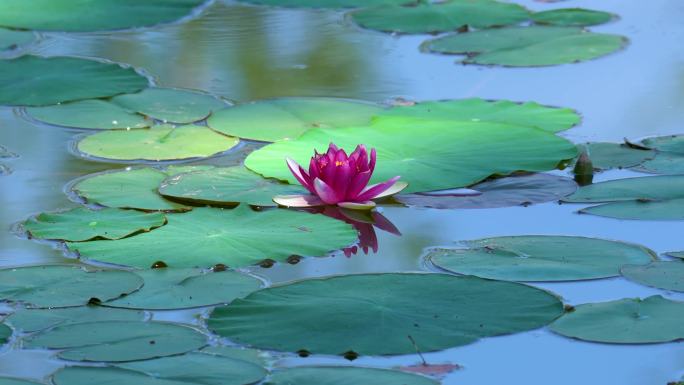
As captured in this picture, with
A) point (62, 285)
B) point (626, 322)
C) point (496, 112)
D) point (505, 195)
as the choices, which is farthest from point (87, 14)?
point (626, 322)

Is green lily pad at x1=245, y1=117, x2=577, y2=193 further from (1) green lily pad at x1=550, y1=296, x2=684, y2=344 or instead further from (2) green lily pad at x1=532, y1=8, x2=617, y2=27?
(2) green lily pad at x1=532, y1=8, x2=617, y2=27

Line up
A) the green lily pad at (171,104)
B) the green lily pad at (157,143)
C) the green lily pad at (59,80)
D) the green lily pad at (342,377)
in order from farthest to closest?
the green lily pad at (59,80) < the green lily pad at (171,104) < the green lily pad at (157,143) < the green lily pad at (342,377)

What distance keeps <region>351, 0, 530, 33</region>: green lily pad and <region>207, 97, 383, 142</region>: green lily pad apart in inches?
42.0

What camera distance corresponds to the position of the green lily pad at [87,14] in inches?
193

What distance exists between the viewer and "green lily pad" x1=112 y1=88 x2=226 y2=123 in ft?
12.2

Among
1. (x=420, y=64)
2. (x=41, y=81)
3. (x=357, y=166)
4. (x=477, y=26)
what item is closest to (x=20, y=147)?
(x=41, y=81)

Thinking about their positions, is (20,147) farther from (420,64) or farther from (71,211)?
(420,64)

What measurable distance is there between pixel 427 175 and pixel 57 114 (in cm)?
118

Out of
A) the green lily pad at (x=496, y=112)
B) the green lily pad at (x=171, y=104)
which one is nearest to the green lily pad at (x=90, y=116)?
the green lily pad at (x=171, y=104)

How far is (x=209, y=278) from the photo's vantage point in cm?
257

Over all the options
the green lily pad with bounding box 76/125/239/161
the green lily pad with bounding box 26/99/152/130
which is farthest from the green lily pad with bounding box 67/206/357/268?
the green lily pad with bounding box 26/99/152/130

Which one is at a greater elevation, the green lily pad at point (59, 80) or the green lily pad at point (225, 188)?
the green lily pad at point (59, 80)

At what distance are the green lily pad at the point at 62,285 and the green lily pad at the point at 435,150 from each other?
736 millimetres

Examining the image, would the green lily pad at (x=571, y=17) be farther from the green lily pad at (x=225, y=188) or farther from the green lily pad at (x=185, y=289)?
the green lily pad at (x=185, y=289)
